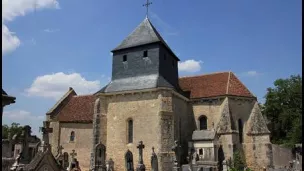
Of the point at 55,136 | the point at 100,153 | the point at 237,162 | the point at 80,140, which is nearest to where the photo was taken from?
the point at 237,162

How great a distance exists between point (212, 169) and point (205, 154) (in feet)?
7.63

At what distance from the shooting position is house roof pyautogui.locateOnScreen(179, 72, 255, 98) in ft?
90.7

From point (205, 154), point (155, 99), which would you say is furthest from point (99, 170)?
point (205, 154)

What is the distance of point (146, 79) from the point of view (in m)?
25.5

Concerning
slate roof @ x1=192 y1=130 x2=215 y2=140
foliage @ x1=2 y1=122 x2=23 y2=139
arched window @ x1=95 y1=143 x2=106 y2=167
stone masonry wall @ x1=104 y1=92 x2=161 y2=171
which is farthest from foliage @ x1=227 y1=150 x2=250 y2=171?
foliage @ x1=2 y1=122 x2=23 y2=139

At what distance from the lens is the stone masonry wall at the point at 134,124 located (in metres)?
23.8

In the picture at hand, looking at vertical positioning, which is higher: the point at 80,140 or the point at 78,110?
the point at 78,110

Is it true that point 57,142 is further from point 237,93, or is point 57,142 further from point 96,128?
point 237,93

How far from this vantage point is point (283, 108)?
35031 mm

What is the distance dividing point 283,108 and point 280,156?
9625 mm

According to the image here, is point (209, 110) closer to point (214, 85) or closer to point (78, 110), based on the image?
point (214, 85)

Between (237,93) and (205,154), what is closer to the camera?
(205,154)

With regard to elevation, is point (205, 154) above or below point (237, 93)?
below

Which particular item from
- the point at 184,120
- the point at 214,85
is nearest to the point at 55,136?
the point at 184,120
